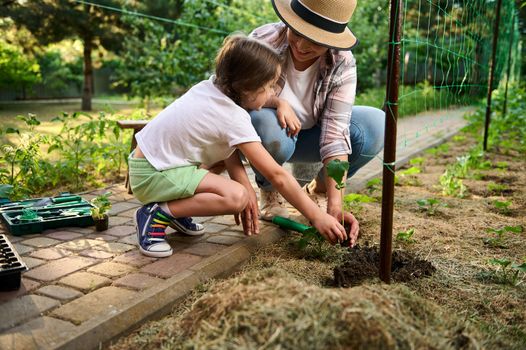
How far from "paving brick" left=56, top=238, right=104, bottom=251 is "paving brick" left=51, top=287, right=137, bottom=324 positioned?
1.85 feet

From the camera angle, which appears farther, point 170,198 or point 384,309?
point 170,198

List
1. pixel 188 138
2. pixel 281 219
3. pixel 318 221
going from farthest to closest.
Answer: pixel 281 219 < pixel 188 138 < pixel 318 221

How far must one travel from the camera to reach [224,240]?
2588 mm

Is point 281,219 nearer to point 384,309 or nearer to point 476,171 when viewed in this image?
point 384,309

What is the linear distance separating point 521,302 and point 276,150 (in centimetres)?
140

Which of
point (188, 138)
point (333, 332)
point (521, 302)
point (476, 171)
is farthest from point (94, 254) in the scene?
point (476, 171)

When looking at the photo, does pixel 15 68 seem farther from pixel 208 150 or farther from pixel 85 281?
pixel 85 281

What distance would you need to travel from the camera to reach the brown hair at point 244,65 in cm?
228

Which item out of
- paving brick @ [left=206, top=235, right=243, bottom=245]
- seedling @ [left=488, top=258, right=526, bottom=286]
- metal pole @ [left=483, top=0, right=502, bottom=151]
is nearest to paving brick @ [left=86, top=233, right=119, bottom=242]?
paving brick @ [left=206, top=235, right=243, bottom=245]

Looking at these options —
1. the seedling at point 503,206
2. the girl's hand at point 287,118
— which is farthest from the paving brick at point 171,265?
the seedling at point 503,206

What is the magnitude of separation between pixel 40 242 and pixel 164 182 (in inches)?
29.8

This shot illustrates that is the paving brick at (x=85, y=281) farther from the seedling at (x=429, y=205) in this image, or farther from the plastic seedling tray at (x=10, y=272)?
the seedling at (x=429, y=205)

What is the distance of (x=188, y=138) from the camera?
236 cm

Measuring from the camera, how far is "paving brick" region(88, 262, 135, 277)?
6.93 ft
